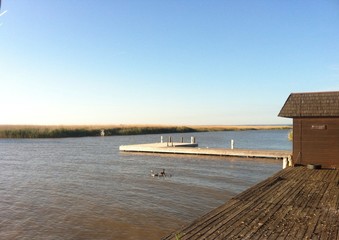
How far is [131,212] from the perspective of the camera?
1464cm

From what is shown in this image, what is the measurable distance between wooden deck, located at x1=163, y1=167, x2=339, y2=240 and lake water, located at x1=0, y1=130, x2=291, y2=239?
11.8ft

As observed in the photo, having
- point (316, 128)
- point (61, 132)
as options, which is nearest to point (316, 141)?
point (316, 128)

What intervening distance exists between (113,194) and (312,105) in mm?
12585

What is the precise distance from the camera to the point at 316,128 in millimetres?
18578

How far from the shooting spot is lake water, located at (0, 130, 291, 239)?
12.6 m

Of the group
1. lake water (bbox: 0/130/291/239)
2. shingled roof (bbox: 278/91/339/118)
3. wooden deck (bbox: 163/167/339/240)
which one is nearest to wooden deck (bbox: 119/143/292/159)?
lake water (bbox: 0/130/291/239)

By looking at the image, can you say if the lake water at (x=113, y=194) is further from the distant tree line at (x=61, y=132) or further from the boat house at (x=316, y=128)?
the distant tree line at (x=61, y=132)

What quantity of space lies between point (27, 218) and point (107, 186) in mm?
6794

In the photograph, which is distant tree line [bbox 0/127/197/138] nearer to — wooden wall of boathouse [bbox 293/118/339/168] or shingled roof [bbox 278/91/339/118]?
shingled roof [bbox 278/91/339/118]

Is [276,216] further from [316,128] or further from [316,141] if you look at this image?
Answer: [316,128]

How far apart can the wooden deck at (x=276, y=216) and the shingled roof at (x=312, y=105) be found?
244 inches

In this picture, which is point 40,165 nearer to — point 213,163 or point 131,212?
point 213,163

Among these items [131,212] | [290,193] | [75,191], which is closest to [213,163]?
[75,191]

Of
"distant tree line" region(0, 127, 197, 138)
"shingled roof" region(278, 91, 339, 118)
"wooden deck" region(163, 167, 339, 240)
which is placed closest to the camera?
"wooden deck" region(163, 167, 339, 240)
